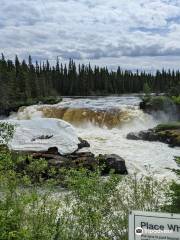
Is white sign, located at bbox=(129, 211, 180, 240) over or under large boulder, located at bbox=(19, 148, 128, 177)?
over

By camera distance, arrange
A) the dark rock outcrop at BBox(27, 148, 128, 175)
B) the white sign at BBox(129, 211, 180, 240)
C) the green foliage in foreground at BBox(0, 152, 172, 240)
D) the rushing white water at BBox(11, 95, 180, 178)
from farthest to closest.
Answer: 1. the rushing white water at BBox(11, 95, 180, 178)
2. the dark rock outcrop at BBox(27, 148, 128, 175)
3. the green foliage in foreground at BBox(0, 152, 172, 240)
4. the white sign at BBox(129, 211, 180, 240)

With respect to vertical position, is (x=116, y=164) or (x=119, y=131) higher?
(x=116, y=164)

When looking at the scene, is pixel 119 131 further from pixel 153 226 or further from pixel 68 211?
pixel 153 226

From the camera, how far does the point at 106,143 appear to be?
86.6 feet

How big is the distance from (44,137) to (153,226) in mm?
17919

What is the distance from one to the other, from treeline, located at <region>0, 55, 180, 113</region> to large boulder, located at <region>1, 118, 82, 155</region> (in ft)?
129

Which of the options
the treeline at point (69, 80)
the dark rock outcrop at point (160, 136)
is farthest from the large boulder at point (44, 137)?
the treeline at point (69, 80)

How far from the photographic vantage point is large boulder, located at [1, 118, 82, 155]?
2062 cm

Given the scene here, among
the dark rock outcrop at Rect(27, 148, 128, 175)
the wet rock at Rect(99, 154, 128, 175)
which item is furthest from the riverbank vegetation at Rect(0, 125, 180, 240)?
the wet rock at Rect(99, 154, 128, 175)

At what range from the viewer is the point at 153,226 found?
411cm

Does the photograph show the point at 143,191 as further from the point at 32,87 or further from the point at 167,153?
the point at 32,87

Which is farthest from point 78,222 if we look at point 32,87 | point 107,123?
point 32,87

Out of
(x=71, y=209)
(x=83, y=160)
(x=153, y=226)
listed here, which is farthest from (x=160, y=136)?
(x=153, y=226)

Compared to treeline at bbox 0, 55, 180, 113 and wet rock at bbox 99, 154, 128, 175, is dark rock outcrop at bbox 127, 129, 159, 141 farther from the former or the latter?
treeline at bbox 0, 55, 180, 113
